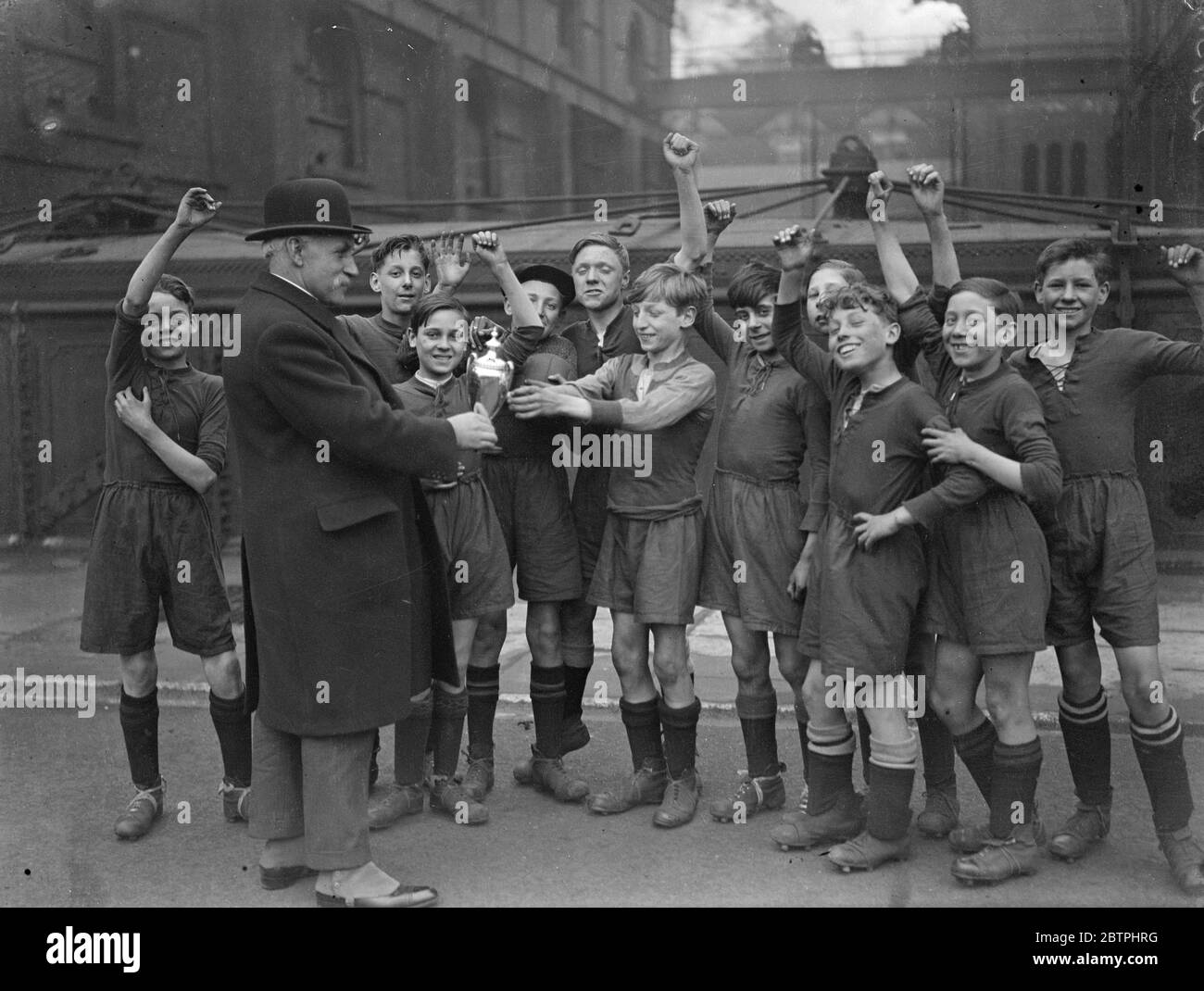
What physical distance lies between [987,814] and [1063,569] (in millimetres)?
1037

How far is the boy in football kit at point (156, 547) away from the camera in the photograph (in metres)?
4.16

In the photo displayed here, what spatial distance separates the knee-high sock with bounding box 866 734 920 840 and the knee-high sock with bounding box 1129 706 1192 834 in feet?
2.36

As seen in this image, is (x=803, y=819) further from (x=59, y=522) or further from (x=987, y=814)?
(x=59, y=522)

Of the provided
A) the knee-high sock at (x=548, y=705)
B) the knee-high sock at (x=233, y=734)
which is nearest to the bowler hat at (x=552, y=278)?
the knee-high sock at (x=548, y=705)

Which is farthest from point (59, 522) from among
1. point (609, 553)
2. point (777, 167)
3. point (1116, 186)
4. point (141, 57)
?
point (1116, 186)

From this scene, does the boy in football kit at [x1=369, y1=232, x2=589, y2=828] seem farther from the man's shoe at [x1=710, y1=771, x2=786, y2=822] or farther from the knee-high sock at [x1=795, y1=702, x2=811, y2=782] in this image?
the knee-high sock at [x1=795, y1=702, x2=811, y2=782]

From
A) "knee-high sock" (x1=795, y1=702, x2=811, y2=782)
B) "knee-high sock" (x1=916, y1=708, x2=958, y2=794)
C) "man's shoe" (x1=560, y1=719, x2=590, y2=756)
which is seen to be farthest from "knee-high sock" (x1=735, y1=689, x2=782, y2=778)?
"man's shoe" (x1=560, y1=719, x2=590, y2=756)

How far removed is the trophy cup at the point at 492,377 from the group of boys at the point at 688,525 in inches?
4.0

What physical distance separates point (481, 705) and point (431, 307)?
59.3 inches

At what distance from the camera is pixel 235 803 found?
4.30 metres

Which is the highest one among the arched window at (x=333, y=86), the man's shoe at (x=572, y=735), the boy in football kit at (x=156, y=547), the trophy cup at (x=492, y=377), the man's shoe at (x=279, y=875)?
the arched window at (x=333, y=86)

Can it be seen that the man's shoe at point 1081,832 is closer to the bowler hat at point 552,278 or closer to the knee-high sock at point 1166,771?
the knee-high sock at point 1166,771

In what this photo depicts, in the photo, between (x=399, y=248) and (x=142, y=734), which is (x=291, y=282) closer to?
(x=399, y=248)

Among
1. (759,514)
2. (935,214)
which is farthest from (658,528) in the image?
(935,214)
